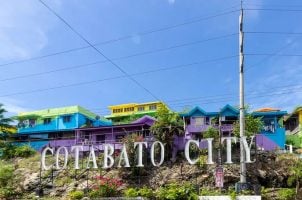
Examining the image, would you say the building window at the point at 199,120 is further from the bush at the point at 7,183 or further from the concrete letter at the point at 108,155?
the bush at the point at 7,183

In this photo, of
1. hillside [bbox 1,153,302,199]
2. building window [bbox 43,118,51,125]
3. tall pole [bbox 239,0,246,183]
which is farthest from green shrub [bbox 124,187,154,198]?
building window [bbox 43,118,51,125]

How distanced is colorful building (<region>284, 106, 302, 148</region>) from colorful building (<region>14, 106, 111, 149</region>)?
2080 cm

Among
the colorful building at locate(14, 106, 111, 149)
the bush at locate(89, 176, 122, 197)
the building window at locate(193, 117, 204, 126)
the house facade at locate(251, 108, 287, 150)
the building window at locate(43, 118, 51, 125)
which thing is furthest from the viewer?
the building window at locate(43, 118, 51, 125)

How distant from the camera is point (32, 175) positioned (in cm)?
3112

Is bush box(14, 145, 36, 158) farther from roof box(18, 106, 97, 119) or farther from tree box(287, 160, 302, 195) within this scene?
tree box(287, 160, 302, 195)

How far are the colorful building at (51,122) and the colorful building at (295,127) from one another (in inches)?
819

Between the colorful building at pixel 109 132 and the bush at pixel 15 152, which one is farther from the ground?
the colorful building at pixel 109 132

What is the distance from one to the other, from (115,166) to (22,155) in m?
12.1

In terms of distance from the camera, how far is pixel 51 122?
5184 cm

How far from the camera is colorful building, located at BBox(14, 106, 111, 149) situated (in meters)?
49.6

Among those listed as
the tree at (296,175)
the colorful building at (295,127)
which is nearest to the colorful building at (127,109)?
the colorful building at (295,127)

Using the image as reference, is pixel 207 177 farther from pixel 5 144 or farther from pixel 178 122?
pixel 5 144

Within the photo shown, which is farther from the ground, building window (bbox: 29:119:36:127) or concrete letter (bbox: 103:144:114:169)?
building window (bbox: 29:119:36:127)

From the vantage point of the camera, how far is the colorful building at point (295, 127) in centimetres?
4181
